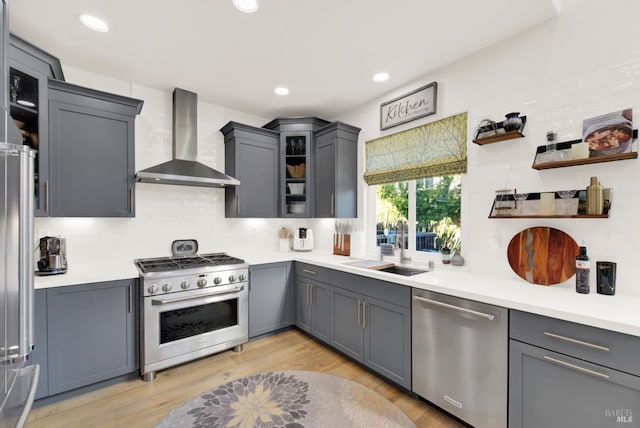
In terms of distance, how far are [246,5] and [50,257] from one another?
2.40m

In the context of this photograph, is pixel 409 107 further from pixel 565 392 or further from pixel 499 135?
pixel 565 392

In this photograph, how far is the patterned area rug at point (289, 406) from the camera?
179 centimetres

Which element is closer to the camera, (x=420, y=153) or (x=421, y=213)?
(x=420, y=153)

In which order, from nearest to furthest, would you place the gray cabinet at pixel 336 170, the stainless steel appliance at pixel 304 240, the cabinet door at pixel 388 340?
the cabinet door at pixel 388 340, the gray cabinet at pixel 336 170, the stainless steel appliance at pixel 304 240

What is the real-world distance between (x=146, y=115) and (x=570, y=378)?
3910mm

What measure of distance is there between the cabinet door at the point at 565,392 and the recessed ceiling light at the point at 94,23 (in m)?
3.36

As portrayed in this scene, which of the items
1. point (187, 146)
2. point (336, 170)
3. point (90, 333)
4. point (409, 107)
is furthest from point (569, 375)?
point (187, 146)

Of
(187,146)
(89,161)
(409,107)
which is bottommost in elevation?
(89,161)

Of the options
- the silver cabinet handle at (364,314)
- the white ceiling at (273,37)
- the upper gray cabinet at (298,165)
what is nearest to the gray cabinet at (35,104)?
the white ceiling at (273,37)

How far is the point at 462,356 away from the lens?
1757 mm

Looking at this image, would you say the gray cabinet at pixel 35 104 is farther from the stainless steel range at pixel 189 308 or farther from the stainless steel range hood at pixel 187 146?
the stainless steel range at pixel 189 308

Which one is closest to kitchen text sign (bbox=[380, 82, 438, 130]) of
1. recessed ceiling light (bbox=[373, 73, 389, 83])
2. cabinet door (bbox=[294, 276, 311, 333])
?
recessed ceiling light (bbox=[373, 73, 389, 83])

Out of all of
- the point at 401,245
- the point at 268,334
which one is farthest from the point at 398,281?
the point at 268,334

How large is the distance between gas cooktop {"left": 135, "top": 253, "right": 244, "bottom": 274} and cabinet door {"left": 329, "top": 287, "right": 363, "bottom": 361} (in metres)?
1.06
